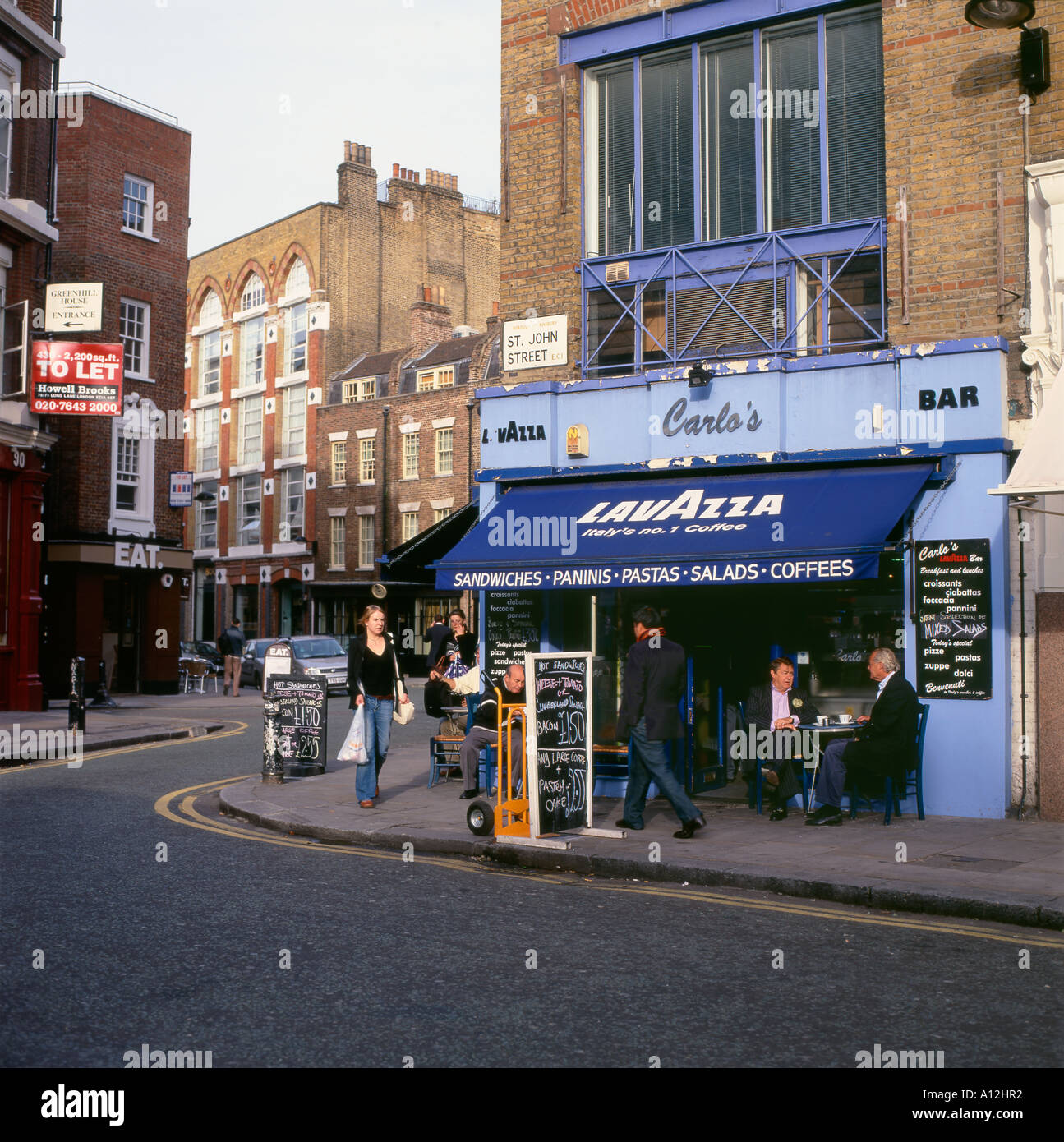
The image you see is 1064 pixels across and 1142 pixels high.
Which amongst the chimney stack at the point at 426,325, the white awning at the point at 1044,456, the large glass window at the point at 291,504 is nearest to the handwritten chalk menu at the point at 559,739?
the white awning at the point at 1044,456

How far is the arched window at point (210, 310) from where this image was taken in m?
55.4

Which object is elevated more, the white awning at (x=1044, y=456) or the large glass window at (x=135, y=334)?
the large glass window at (x=135, y=334)

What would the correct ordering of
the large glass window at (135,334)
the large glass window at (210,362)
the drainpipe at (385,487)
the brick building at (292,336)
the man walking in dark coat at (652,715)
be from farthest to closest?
1. the large glass window at (210,362)
2. the brick building at (292,336)
3. the drainpipe at (385,487)
4. the large glass window at (135,334)
5. the man walking in dark coat at (652,715)

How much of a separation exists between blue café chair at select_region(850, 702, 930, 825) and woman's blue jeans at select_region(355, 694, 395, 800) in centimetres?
434

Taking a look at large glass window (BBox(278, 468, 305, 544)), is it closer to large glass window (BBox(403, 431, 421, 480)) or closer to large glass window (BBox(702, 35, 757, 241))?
large glass window (BBox(403, 431, 421, 480))

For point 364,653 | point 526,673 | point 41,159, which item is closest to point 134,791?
point 364,653

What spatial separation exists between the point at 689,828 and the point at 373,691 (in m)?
3.42

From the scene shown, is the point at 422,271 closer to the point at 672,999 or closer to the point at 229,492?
the point at 229,492

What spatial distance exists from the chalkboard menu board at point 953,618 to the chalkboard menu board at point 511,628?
404cm

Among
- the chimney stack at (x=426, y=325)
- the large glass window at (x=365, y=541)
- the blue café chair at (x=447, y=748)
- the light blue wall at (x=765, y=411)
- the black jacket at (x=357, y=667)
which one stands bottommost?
the blue café chair at (x=447, y=748)

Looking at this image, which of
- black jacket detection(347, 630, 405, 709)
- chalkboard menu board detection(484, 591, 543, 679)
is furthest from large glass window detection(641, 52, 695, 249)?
black jacket detection(347, 630, 405, 709)

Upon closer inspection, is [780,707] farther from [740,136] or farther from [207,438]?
[207,438]

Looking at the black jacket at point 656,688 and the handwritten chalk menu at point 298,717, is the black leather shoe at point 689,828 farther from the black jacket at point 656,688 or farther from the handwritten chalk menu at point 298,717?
the handwritten chalk menu at point 298,717

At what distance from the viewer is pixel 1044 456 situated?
9891 millimetres
